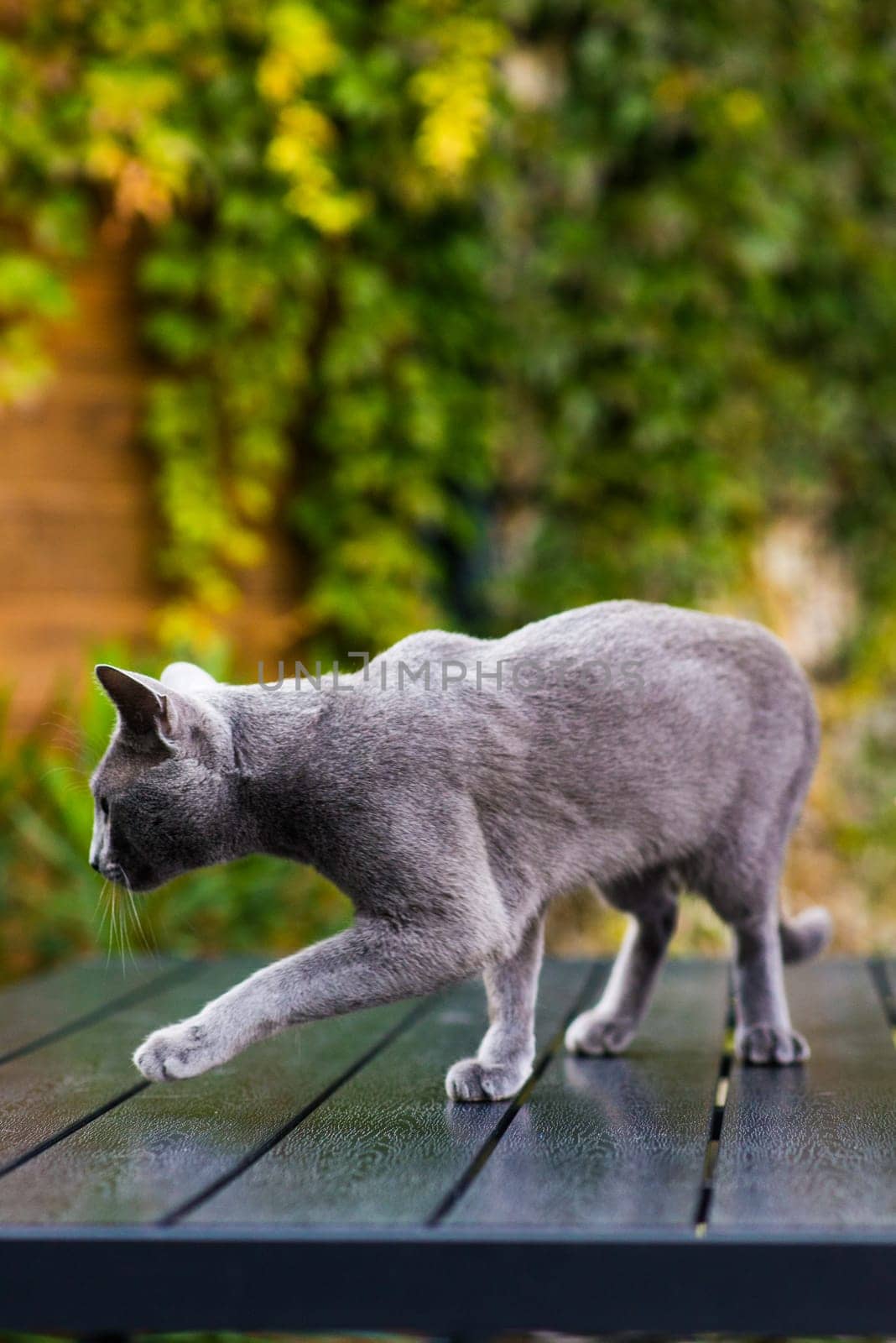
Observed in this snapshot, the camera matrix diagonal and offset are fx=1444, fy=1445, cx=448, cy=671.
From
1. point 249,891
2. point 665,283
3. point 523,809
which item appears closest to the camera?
→ point 523,809

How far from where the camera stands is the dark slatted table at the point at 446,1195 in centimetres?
108

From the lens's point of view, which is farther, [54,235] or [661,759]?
[54,235]

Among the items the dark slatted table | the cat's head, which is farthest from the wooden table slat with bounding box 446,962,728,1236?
the cat's head

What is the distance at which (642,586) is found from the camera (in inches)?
147

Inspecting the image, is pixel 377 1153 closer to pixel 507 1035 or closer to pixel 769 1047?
pixel 507 1035

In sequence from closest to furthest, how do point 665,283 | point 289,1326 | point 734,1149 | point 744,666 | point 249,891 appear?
point 289,1326, point 734,1149, point 744,666, point 249,891, point 665,283

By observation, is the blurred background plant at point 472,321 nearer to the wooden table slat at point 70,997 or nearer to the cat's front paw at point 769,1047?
the wooden table slat at point 70,997

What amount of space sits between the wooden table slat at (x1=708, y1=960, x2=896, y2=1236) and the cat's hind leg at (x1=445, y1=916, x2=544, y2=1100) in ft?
A: 0.78

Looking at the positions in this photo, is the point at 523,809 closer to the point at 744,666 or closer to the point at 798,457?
the point at 744,666

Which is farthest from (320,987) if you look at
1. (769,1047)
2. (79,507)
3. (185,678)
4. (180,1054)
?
(79,507)

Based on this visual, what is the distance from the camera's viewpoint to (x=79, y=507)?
3.61 metres

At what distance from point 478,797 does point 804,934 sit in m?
0.65

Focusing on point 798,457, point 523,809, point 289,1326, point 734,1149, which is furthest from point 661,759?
point 798,457

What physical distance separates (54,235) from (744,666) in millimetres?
2364
